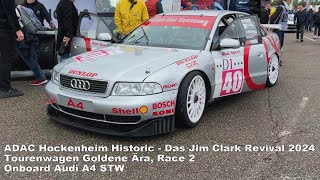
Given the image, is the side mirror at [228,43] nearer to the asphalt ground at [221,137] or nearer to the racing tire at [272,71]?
the asphalt ground at [221,137]

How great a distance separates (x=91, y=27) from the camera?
5.97m

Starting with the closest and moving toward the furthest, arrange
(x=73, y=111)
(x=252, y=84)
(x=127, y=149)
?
(x=127, y=149) → (x=73, y=111) → (x=252, y=84)

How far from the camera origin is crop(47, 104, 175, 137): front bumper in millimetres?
3645

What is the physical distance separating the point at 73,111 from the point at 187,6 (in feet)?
29.4

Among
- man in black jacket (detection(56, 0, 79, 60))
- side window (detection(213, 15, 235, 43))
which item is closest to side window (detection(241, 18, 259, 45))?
side window (detection(213, 15, 235, 43))

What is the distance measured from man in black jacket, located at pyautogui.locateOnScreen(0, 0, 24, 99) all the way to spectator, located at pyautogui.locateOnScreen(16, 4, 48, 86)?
0.46m

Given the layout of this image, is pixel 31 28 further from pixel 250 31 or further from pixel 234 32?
pixel 250 31

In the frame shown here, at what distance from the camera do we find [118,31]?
6789 mm

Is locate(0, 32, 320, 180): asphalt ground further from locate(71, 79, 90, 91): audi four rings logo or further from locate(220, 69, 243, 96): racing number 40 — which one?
locate(71, 79, 90, 91): audi four rings logo

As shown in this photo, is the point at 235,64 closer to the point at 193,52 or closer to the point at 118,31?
the point at 193,52

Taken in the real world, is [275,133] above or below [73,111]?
below

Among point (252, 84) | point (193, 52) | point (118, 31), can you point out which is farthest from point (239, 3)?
point (193, 52)

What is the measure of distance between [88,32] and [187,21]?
1.82m

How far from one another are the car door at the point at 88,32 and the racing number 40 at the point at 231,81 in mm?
2098
